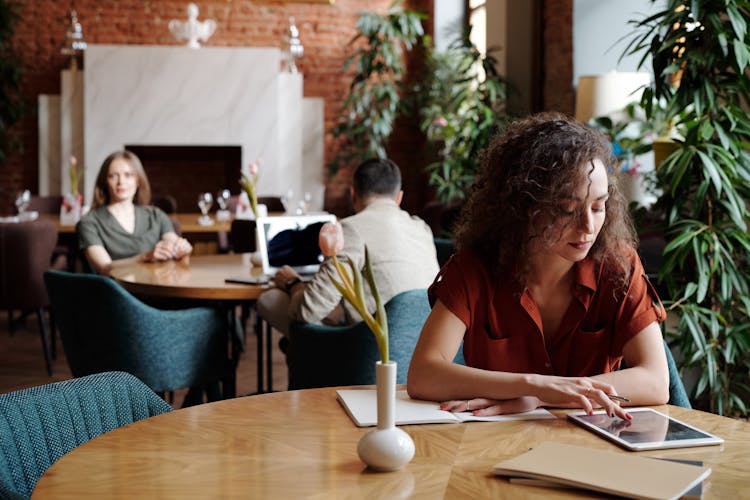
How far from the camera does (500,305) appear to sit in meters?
2.02

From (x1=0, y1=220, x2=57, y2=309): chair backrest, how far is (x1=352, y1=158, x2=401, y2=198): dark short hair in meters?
2.91

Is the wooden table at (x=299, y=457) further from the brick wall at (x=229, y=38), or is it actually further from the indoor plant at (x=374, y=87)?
the brick wall at (x=229, y=38)

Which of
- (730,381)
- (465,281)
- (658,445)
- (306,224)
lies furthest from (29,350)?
(658,445)

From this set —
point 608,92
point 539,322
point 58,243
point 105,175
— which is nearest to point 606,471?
point 539,322

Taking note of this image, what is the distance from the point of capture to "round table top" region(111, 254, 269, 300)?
3.70 m

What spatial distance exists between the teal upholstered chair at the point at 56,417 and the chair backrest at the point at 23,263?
400 centimetres

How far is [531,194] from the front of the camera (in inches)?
77.8

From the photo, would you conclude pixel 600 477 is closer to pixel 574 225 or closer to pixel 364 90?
pixel 574 225

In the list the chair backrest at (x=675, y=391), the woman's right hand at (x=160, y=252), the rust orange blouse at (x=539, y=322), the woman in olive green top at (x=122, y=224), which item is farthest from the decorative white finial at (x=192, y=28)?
the chair backrest at (x=675, y=391)

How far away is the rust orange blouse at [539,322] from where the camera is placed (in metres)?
2.00

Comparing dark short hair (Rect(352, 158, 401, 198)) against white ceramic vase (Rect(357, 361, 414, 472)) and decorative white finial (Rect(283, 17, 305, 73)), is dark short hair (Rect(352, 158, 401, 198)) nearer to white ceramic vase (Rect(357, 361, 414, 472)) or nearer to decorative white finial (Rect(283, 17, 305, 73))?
white ceramic vase (Rect(357, 361, 414, 472))

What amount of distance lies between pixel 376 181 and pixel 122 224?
74.5 inches

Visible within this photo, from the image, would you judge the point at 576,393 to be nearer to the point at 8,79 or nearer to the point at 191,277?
the point at 191,277

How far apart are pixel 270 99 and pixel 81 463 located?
9.05 meters
